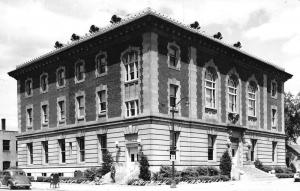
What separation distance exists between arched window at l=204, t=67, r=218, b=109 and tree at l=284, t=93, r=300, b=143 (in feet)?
105

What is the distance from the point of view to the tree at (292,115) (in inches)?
2854

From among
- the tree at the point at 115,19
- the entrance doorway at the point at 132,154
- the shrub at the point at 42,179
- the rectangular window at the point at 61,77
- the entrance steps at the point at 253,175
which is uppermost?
the tree at the point at 115,19

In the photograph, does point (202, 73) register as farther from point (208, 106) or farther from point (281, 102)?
point (281, 102)

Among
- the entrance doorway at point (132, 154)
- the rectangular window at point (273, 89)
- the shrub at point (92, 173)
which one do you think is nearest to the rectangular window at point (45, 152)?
the shrub at point (92, 173)

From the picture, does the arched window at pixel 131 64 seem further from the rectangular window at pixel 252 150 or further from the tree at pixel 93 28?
the rectangular window at pixel 252 150

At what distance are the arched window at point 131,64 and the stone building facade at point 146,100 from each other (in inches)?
3.4

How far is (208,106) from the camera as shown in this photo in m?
43.5

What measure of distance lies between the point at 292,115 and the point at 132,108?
41.4 metres

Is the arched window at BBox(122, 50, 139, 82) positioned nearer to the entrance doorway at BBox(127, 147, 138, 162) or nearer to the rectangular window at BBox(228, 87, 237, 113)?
the entrance doorway at BBox(127, 147, 138, 162)

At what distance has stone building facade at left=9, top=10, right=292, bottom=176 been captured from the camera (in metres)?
38.1

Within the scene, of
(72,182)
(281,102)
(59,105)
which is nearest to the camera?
(72,182)

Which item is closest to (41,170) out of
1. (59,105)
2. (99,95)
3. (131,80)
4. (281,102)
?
(59,105)

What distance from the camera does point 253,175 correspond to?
142ft

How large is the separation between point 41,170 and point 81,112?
9.77 metres
